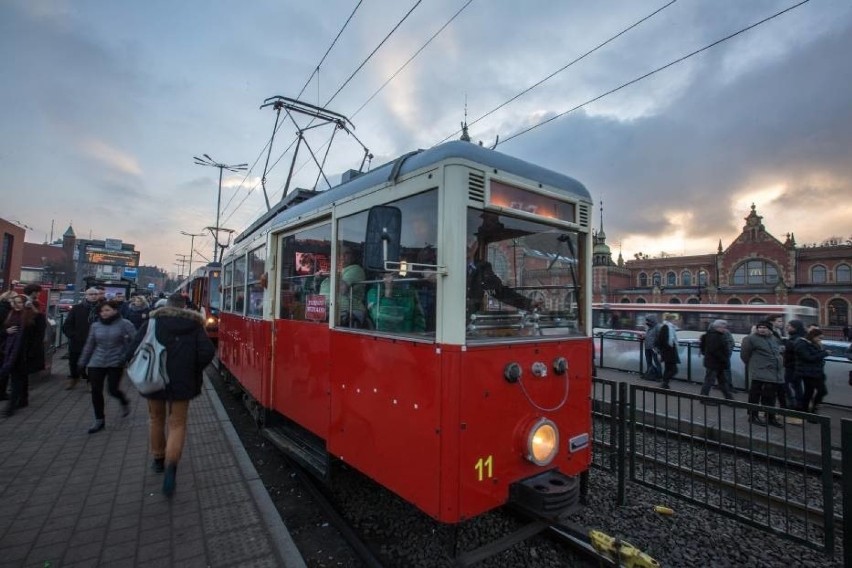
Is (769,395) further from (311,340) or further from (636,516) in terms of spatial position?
(311,340)

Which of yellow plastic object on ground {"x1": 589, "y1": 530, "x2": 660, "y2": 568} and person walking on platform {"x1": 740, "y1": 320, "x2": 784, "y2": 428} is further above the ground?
person walking on platform {"x1": 740, "y1": 320, "x2": 784, "y2": 428}

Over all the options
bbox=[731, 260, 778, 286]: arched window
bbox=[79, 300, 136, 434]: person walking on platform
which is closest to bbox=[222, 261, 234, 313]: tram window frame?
bbox=[79, 300, 136, 434]: person walking on platform

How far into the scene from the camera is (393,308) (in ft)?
10.1

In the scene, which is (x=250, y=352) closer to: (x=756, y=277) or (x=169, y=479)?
(x=169, y=479)

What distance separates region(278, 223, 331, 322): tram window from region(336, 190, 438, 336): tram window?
52 cm

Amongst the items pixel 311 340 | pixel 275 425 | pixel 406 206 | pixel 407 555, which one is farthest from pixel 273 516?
pixel 406 206

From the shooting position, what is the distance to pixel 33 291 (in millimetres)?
6379

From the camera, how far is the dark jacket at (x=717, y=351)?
8.50 m

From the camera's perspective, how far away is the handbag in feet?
12.6

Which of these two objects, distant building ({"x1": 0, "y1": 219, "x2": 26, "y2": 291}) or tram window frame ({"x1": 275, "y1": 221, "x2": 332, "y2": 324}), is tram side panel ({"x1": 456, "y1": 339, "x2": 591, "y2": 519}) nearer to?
tram window frame ({"x1": 275, "y1": 221, "x2": 332, "y2": 324})

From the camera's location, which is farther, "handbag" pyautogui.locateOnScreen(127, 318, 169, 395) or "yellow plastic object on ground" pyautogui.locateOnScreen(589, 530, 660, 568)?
"handbag" pyautogui.locateOnScreen(127, 318, 169, 395)

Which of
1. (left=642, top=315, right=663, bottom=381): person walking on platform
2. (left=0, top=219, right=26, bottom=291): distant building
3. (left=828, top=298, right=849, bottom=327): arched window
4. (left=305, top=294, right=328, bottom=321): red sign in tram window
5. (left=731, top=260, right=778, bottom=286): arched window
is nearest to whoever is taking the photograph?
(left=305, top=294, right=328, bottom=321): red sign in tram window

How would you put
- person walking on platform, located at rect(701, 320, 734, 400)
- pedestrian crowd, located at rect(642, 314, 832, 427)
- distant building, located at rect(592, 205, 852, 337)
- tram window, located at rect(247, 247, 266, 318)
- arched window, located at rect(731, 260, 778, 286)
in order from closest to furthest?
1. tram window, located at rect(247, 247, 266, 318)
2. pedestrian crowd, located at rect(642, 314, 832, 427)
3. person walking on platform, located at rect(701, 320, 734, 400)
4. distant building, located at rect(592, 205, 852, 337)
5. arched window, located at rect(731, 260, 778, 286)

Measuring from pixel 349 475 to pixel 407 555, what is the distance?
150 centimetres
